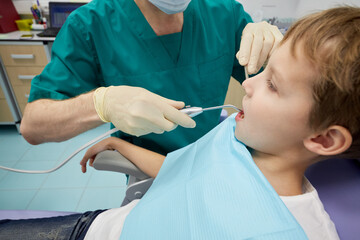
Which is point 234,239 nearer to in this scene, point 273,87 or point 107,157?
point 273,87

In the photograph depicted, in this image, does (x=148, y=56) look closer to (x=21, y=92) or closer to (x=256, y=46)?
(x=256, y=46)

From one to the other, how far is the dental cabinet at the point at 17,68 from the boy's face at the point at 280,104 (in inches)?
85.8

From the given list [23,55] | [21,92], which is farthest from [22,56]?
[21,92]

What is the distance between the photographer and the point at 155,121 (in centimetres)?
69

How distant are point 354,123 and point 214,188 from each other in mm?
389

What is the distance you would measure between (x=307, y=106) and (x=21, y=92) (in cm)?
270

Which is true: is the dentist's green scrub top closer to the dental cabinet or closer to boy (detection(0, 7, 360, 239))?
boy (detection(0, 7, 360, 239))

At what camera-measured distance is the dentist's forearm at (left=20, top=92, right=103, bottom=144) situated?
755mm

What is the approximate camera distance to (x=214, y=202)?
64 centimetres

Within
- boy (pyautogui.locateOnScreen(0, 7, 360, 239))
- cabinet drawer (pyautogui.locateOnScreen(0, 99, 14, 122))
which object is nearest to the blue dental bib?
boy (pyautogui.locateOnScreen(0, 7, 360, 239))

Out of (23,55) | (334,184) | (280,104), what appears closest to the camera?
(280,104)

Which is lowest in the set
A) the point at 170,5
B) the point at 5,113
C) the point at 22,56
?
the point at 5,113

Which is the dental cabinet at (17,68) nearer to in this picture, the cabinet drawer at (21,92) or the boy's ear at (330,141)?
the cabinet drawer at (21,92)

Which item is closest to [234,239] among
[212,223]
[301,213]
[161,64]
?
[212,223]
